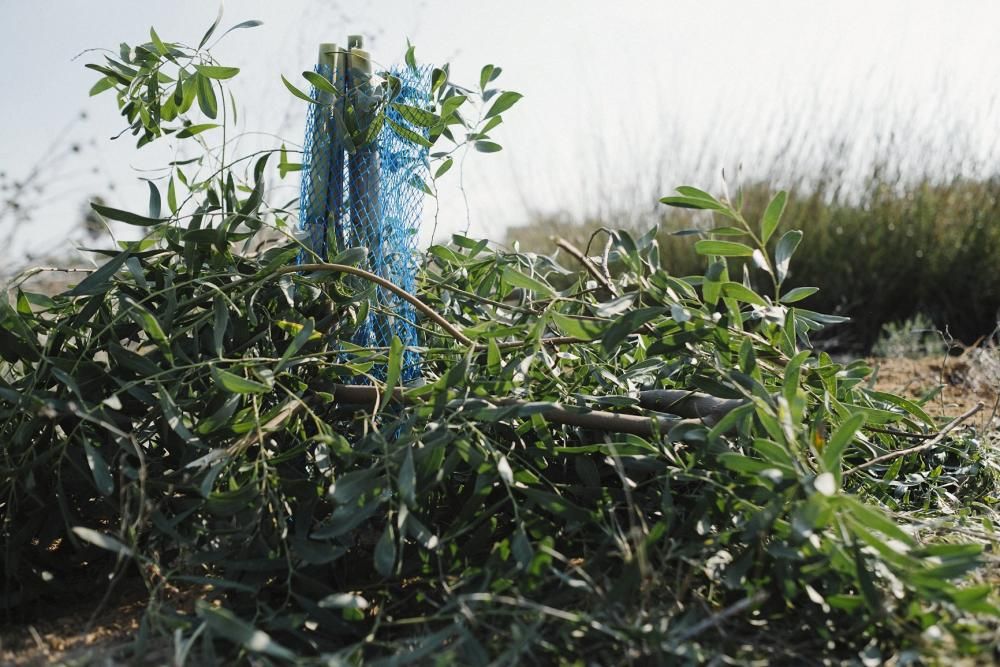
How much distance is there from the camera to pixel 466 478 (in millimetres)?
1432

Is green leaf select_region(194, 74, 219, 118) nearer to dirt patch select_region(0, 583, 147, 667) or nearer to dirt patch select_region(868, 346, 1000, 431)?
dirt patch select_region(0, 583, 147, 667)

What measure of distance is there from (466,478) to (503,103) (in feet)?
2.56

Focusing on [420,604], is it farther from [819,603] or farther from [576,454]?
[819,603]

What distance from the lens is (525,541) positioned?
1134mm

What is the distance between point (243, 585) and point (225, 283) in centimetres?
66

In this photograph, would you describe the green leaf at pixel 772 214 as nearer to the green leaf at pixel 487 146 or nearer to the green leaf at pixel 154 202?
the green leaf at pixel 487 146

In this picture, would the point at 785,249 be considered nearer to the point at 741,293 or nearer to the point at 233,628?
the point at 741,293

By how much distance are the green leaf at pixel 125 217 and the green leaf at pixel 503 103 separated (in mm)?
688

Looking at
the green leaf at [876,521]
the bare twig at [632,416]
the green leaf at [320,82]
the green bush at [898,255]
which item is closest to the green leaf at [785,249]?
the bare twig at [632,416]

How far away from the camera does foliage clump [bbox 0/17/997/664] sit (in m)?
1.09

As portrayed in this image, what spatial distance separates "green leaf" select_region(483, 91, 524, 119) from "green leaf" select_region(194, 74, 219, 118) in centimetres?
55

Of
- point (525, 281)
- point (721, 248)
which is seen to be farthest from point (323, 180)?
point (721, 248)

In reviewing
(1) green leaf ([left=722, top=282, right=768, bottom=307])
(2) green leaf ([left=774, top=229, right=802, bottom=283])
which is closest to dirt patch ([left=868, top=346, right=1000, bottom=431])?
(2) green leaf ([left=774, top=229, right=802, bottom=283])

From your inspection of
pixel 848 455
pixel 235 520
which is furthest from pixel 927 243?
pixel 235 520
